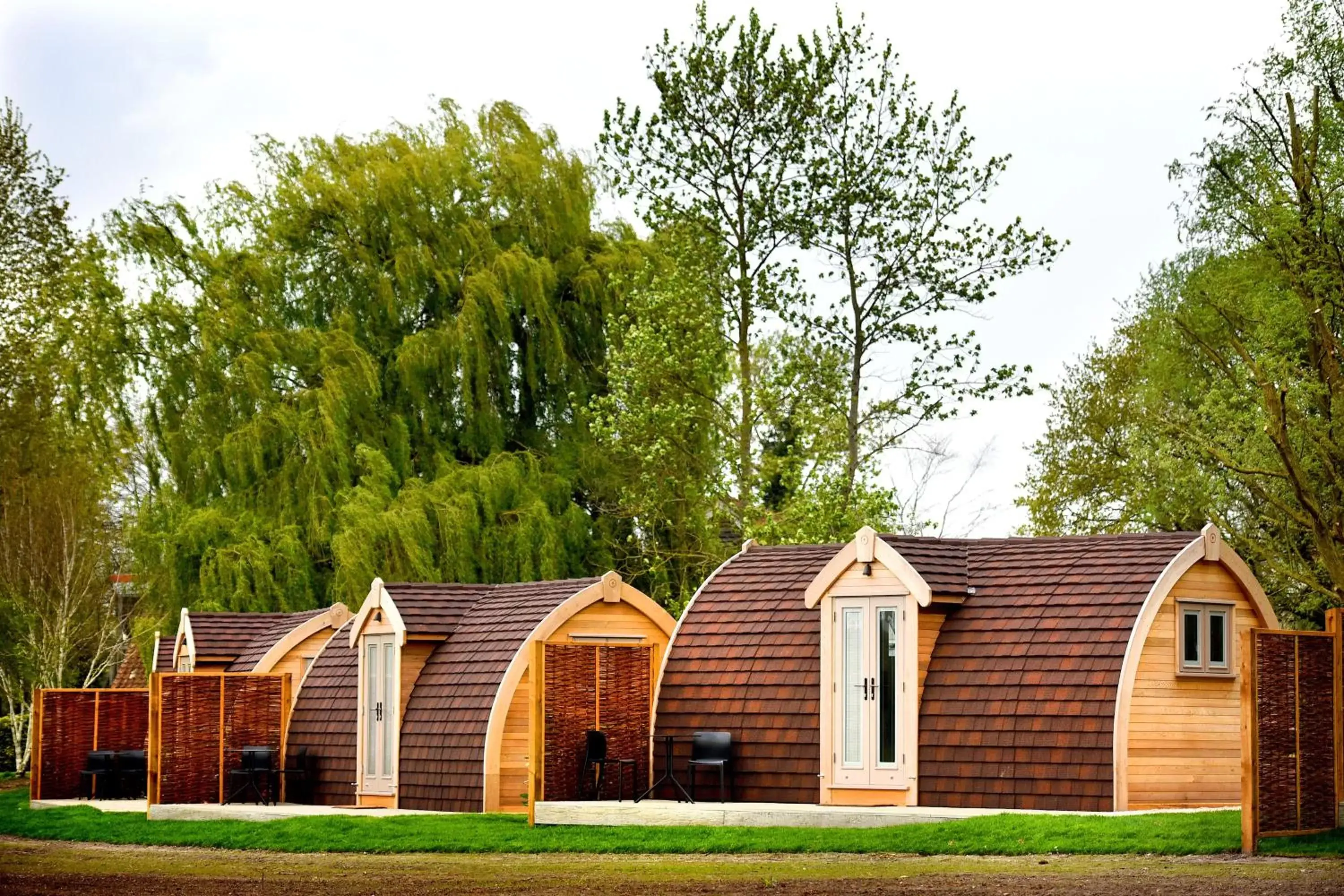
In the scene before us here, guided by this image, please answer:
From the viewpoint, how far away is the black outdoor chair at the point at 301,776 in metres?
27.7

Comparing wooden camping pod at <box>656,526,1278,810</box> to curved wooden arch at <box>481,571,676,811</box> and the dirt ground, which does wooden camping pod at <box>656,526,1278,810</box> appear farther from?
the dirt ground

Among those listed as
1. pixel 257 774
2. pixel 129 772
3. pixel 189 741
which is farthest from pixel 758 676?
pixel 129 772

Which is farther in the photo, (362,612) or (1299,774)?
(362,612)

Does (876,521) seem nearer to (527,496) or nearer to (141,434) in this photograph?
(527,496)

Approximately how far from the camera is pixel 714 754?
919 inches

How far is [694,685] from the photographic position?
24156 millimetres

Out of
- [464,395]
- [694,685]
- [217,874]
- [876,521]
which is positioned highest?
[464,395]

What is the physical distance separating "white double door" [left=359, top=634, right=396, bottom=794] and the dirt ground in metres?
6.29

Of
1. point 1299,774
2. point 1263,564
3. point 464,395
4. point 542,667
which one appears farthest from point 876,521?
point 1299,774

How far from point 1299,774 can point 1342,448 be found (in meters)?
11.3

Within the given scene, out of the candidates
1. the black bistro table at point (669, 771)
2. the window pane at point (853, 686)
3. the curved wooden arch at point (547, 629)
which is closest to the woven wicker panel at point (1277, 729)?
the window pane at point (853, 686)

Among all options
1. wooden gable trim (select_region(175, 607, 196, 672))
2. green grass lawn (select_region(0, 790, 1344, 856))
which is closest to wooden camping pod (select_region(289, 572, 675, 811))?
green grass lawn (select_region(0, 790, 1344, 856))

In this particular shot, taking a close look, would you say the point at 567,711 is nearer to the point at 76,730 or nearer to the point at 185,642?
the point at 76,730

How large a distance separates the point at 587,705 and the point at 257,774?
249 inches
